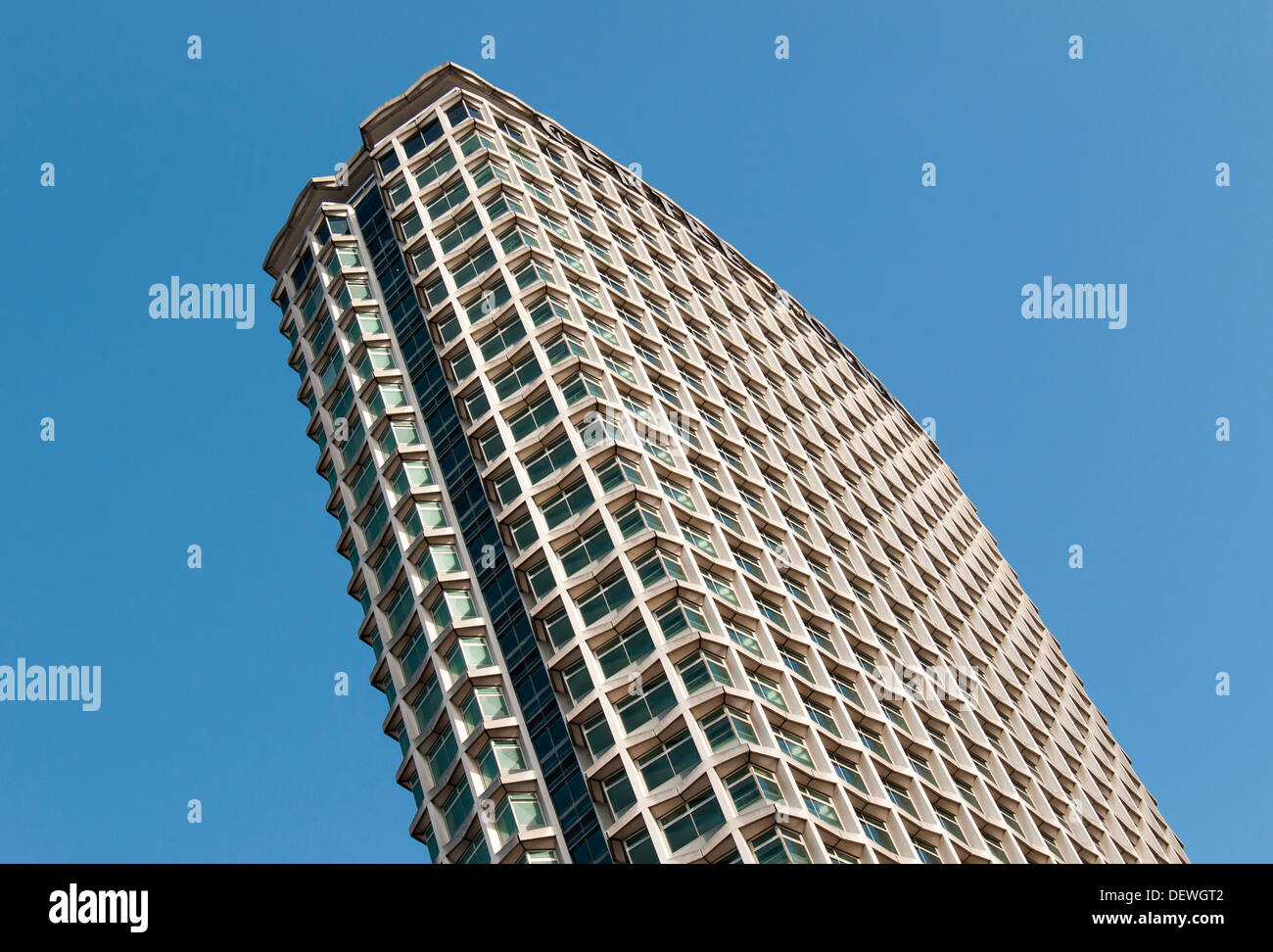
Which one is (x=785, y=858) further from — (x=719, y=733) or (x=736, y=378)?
(x=736, y=378)

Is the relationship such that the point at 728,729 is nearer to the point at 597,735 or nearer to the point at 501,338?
the point at 597,735

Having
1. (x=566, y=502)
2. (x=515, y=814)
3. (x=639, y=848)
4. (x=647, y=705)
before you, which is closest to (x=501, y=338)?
(x=566, y=502)

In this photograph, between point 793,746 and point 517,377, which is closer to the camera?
point 793,746

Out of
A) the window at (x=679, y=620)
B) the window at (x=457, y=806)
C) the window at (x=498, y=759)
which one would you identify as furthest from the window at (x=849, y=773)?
the window at (x=457, y=806)

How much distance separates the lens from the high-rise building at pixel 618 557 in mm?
55781

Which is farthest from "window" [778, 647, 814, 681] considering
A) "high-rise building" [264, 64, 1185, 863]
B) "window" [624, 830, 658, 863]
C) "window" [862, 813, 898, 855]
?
"window" [624, 830, 658, 863]

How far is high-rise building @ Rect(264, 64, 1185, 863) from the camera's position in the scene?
55.8 m

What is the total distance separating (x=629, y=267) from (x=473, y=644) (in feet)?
90.8

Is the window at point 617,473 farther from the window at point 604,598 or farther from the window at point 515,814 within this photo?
the window at point 515,814

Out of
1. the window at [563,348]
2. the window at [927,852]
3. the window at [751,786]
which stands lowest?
the window at [927,852]

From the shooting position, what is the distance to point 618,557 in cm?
6006

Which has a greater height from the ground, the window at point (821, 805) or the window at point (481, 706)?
the window at point (481, 706)
